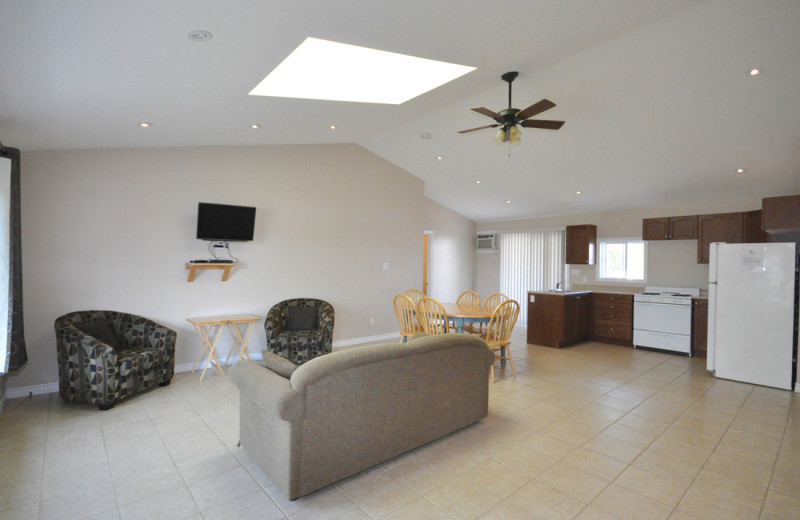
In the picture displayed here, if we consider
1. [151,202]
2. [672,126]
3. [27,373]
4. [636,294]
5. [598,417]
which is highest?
[672,126]

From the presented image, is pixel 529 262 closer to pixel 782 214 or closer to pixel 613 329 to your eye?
pixel 613 329

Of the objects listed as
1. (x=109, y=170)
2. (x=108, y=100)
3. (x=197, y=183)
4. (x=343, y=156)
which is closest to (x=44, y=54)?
Answer: (x=108, y=100)

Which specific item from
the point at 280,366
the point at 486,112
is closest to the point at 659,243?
the point at 486,112

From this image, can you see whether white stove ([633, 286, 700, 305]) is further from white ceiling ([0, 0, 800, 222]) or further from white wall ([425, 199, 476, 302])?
white wall ([425, 199, 476, 302])

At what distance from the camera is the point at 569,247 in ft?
24.4

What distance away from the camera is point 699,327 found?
19.1ft

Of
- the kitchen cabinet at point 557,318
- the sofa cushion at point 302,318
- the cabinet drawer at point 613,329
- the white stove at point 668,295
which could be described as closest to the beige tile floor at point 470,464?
the sofa cushion at point 302,318

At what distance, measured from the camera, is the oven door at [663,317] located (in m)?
5.84

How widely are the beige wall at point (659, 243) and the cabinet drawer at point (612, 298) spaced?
516 mm

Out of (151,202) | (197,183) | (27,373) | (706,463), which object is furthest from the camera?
(197,183)

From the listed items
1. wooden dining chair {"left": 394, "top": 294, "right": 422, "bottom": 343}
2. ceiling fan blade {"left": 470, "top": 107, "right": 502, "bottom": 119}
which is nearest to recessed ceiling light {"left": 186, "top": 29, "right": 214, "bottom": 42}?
ceiling fan blade {"left": 470, "top": 107, "right": 502, "bottom": 119}

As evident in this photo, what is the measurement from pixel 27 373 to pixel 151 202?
2048 mm

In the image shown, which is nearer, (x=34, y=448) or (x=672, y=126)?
(x=34, y=448)

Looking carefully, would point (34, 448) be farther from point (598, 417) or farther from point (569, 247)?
point (569, 247)
